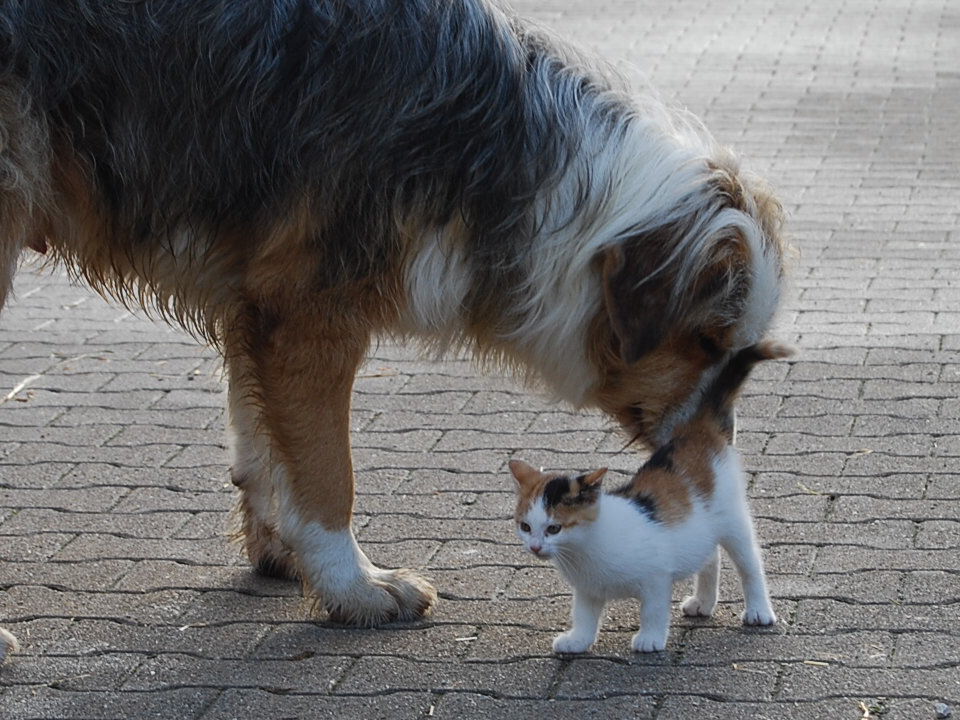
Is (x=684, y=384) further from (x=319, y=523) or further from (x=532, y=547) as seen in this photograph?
(x=319, y=523)

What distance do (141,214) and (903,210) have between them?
5.99m

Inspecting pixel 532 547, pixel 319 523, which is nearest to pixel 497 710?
pixel 532 547

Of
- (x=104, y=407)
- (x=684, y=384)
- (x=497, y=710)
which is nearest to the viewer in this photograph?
(x=497, y=710)

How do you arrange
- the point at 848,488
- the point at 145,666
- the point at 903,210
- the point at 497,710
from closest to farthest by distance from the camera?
the point at 497,710 → the point at 145,666 → the point at 848,488 → the point at 903,210

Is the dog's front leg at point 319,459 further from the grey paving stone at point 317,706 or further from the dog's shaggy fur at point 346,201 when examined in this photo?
the grey paving stone at point 317,706

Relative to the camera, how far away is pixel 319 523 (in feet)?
14.7

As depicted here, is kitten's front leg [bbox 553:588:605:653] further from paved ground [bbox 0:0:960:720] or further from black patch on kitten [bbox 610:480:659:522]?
black patch on kitten [bbox 610:480:659:522]

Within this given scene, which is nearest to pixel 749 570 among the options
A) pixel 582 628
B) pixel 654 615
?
pixel 654 615

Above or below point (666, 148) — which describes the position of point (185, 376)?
below

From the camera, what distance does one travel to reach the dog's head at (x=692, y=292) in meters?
4.36

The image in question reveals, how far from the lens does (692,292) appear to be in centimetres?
434

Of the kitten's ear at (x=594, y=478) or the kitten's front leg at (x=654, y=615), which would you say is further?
the kitten's front leg at (x=654, y=615)

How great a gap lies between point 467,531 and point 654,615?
1.08 m

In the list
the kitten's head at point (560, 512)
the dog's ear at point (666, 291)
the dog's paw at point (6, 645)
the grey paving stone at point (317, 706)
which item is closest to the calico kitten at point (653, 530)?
the kitten's head at point (560, 512)
